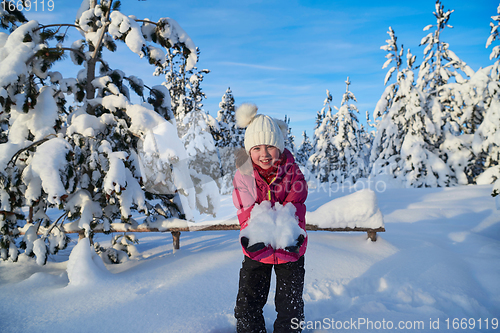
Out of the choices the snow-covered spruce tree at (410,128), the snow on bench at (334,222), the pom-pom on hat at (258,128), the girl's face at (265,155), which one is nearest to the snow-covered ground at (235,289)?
the snow on bench at (334,222)

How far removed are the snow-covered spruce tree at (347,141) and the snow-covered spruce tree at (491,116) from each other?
12394 millimetres

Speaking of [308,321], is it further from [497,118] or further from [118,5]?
[497,118]

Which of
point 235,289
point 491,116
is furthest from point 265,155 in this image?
point 491,116

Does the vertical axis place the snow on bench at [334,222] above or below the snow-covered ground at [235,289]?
above

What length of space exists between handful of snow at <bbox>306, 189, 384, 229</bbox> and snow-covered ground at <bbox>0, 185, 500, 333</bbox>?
36cm

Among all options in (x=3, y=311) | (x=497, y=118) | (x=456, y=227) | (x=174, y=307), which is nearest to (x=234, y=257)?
(x=174, y=307)

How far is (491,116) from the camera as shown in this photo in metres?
10.7

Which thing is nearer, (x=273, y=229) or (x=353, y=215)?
(x=273, y=229)

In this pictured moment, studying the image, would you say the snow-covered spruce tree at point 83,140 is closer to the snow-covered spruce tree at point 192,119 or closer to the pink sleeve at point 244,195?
the pink sleeve at point 244,195

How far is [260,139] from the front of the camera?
231cm

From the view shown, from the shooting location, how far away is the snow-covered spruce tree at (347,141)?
82.0 feet

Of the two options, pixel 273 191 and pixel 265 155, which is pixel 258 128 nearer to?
pixel 265 155

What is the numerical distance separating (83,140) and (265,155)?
2575 millimetres

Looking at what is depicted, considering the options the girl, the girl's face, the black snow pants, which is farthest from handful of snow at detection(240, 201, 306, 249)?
the girl's face
